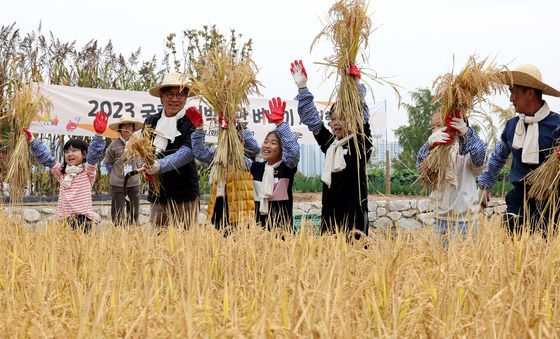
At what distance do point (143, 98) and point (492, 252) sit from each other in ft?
20.0

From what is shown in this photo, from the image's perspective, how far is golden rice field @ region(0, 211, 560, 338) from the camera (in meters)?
1.70

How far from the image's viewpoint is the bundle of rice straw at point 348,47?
3838mm

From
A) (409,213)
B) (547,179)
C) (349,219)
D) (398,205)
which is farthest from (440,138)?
(409,213)

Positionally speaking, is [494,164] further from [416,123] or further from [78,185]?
[416,123]

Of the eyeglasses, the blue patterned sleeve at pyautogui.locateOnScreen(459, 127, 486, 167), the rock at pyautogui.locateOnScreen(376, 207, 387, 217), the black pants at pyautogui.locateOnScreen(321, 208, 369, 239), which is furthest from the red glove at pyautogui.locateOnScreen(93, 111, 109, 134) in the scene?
the rock at pyautogui.locateOnScreen(376, 207, 387, 217)

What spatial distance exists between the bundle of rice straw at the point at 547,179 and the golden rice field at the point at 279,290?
608 millimetres

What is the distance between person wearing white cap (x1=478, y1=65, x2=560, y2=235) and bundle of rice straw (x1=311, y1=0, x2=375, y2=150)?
0.74 meters

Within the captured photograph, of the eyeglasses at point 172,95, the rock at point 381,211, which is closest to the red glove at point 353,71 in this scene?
the eyeglasses at point 172,95

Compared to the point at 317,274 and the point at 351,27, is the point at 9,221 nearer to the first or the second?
the point at 351,27

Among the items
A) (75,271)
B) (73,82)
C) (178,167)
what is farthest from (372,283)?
(73,82)

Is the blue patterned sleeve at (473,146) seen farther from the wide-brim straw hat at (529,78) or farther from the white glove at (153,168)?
the white glove at (153,168)

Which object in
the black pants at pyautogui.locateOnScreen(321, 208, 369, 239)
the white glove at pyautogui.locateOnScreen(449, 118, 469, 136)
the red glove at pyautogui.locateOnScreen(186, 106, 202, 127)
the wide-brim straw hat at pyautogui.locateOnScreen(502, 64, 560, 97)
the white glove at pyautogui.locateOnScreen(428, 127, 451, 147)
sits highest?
the wide-brim straw hat at pyautogui.locateOnScreen(502, 64, 560, 97)

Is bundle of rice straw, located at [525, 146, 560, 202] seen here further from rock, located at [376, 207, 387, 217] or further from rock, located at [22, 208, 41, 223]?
rock, located at [376, 207, 387, 217]

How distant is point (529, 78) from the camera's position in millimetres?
3914
